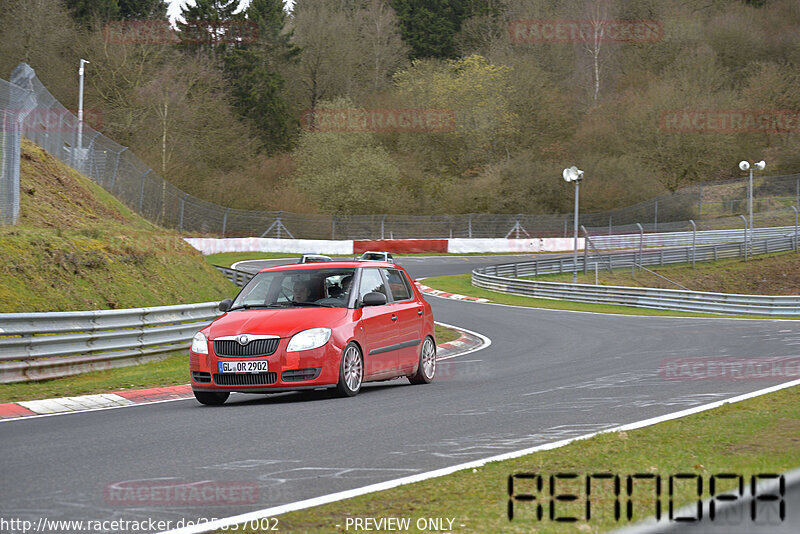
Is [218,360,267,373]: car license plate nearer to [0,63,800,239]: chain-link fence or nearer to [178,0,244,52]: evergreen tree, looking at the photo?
[0,63,800,239]: chain-link fence

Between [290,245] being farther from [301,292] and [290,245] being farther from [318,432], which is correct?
[318,432]

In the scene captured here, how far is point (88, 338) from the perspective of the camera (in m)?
14.6

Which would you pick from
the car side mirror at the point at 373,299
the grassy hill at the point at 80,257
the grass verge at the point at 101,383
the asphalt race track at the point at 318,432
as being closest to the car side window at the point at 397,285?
the car side mirror at the point at 373,299

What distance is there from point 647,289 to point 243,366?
25.8 m

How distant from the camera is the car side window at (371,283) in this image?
476 inches

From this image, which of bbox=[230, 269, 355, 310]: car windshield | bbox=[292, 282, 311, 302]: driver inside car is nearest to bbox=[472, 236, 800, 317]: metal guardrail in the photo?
bbox=[230, 269, 355, 310]: car windshield

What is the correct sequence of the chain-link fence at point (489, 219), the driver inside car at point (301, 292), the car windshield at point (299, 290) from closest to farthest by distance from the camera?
the car windshield at point (299, 290)
the driver inside car at point (301, 292)
the chain-link fence at point (489, 219)

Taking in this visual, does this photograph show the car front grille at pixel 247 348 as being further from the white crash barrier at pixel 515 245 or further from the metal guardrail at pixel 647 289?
the white crash barrier at pixel 515 245

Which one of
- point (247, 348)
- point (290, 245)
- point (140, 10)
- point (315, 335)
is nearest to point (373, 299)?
point (315, 335)

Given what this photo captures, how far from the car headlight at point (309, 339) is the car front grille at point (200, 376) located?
102 cm

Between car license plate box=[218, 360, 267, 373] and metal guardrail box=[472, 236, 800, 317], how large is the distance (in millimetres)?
24671

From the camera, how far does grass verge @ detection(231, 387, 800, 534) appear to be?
15.9ft

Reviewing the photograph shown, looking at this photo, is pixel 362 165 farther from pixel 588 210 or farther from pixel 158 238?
pixel 158 238

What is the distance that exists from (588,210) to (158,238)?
4500 cm
